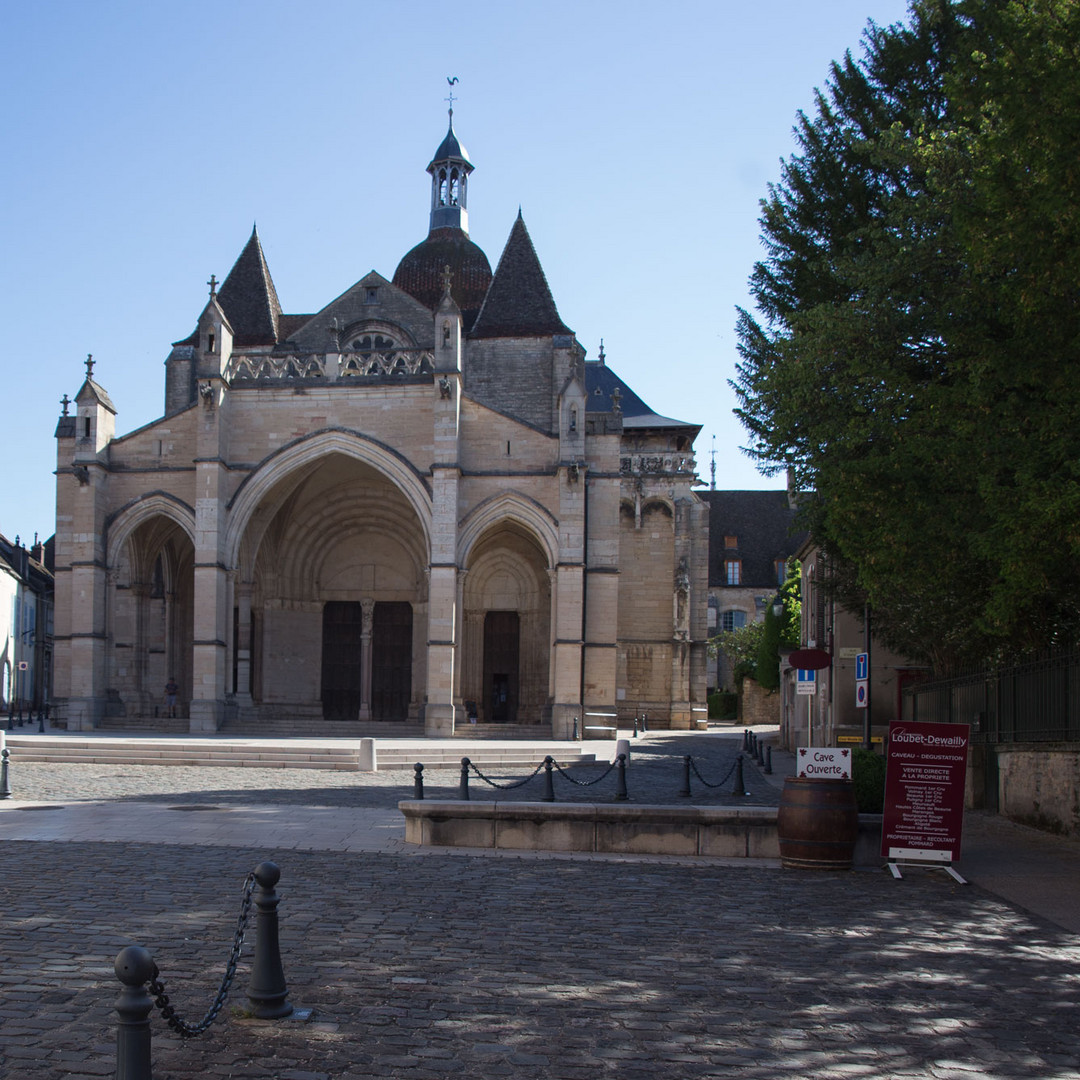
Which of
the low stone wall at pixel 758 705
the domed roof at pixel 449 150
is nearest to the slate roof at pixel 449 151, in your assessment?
the domed roof at pixel 449 150

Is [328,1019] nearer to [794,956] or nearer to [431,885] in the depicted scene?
[794,956]

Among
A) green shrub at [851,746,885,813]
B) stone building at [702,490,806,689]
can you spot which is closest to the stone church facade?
green shrub at [851,746,885,813]

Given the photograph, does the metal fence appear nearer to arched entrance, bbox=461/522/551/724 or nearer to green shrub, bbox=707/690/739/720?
arched entrance, bbox=461/522/551/724

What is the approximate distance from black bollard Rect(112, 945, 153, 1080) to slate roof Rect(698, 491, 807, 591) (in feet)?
197

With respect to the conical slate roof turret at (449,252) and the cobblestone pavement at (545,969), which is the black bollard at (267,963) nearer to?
the cobblestone pavement at (545,969)

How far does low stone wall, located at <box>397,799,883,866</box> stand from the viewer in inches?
428

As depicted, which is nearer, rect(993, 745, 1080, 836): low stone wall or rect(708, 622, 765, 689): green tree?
rect(993, 745, 1080, 836): low stone wall

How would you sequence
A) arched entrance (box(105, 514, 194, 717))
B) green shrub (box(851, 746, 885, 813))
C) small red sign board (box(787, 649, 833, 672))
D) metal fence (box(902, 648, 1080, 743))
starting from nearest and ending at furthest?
green shrub (box(851, 746, 885, 813))
metal fence (box(902, 648, 1080, 743))
small red sign board (box(787, 649, 833, 672))
arched entrance (box(105, 514, 194, 717))

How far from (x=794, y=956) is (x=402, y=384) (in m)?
26.4

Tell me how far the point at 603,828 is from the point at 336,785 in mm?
8182

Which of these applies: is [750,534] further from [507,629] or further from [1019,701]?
[1019,701]

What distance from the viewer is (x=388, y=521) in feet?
120

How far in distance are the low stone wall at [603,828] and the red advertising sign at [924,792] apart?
122 cm

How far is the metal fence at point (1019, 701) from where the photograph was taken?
1258cm
